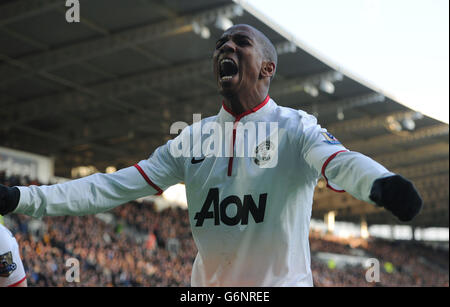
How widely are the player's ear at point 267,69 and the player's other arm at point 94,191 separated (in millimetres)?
617

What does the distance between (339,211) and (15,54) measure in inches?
1515

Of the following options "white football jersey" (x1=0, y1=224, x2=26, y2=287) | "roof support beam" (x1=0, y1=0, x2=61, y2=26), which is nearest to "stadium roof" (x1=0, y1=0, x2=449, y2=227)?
"roof support beam" (x1=0, y1=0, x2=61, y2=26)

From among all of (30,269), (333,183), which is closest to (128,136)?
(30,269)

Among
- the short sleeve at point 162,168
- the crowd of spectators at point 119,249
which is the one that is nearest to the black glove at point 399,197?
the short sleeve at point 162,168

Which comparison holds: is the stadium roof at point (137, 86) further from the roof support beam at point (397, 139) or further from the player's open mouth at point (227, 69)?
the player's open mouth at point (227, 69)

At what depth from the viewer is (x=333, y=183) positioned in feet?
8.45

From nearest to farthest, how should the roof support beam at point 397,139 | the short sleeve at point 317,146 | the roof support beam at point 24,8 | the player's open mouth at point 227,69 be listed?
the short sleeve at point 317,146 < the player's open mouth at point 227,69 < the roof support beam at point 24,8 < the roof support beam at point 397,139

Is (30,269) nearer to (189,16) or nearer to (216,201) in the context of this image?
(189,16)

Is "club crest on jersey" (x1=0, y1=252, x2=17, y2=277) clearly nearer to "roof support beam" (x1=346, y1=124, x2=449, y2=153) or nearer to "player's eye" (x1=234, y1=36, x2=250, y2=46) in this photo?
"player's eye" (x1=234, y1=36, x2=250, y2=46)

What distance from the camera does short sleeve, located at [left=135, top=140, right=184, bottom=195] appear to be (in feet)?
10.7

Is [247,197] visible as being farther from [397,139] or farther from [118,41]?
→ [397,139]

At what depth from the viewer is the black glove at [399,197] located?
214 cm

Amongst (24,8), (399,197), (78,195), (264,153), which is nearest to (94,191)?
(78,195)

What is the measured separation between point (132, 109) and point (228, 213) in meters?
24.3
